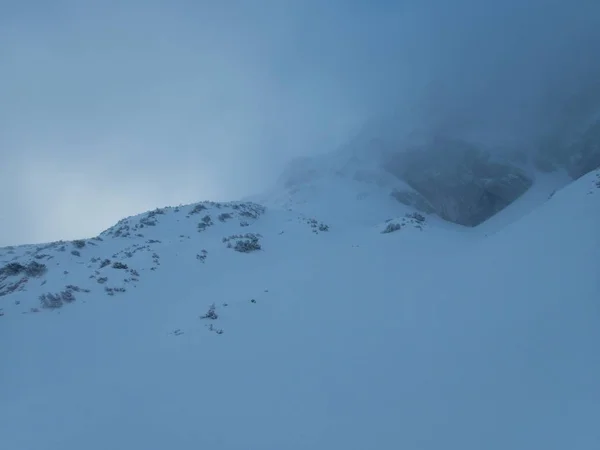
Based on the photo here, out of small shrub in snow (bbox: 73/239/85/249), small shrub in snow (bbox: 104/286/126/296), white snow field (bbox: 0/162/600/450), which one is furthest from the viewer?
small shrub in snow (bbox: 73/239/85/249)

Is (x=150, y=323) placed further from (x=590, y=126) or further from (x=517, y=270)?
(x=590, y=126)

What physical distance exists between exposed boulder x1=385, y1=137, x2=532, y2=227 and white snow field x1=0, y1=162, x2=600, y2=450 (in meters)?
43.5

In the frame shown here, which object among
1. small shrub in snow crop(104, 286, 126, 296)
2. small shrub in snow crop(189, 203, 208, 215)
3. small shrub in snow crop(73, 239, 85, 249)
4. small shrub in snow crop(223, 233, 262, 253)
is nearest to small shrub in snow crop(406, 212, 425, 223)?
small shrub in snow crop(223, 233, 262, 253)

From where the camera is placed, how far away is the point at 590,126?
62031 mm

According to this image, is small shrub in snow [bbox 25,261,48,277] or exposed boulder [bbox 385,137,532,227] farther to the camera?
exposed boulder [bbox 385,137,532,227]

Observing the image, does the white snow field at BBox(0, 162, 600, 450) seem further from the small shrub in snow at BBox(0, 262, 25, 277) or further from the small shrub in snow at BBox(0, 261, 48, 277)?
the small shrub in snow at BBox(0, 262, 25, 277)

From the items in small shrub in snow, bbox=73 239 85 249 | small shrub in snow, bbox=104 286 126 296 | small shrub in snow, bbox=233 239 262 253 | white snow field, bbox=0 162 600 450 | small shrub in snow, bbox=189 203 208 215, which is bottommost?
white snow field, bbox=0 162 600 450

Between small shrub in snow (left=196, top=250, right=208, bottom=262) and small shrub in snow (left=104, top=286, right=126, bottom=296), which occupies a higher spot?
small shrub in snow (left=196, top=250, right=208, bottom=262)

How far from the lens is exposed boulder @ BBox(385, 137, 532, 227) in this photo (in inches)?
2271

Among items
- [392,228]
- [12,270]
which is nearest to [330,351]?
[392,228]

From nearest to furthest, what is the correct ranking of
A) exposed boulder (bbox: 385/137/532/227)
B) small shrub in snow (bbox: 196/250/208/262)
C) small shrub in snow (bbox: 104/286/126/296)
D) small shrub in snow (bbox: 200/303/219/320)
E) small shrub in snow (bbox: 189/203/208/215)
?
small shrub in snow (bbox: 200/303/219/320), small shrub in snow (bbox: 104/286/126/296), small shrub in snow (bbox: 196/250/208/262), small shrub in snow (bbox: 189/203/208/215), exposed boulder (bbox: 385/137/532/227)

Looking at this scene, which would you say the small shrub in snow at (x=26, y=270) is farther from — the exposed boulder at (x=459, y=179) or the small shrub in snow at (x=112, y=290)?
the exposed boulder at (x=459, y=179)

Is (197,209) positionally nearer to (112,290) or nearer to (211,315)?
(112,290)

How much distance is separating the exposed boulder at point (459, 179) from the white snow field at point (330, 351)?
43513 mm
